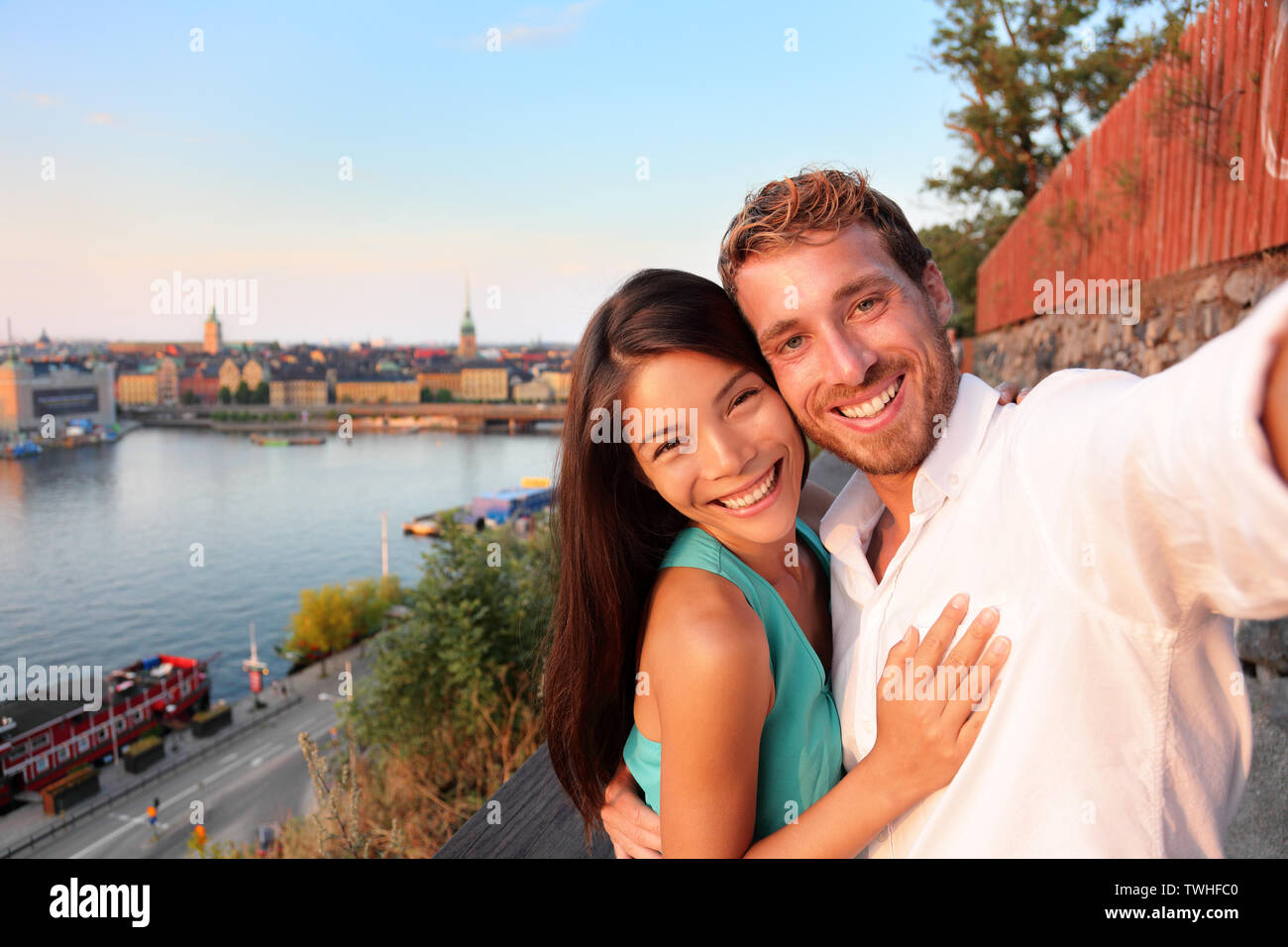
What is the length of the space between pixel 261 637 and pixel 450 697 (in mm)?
27334

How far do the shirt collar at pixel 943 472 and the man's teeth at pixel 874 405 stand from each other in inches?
3.9

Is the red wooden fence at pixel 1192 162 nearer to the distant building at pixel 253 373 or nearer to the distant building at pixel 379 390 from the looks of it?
the distant building at pixel 253 373

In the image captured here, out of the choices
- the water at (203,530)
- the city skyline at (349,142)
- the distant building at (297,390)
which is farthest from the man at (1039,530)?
the distant building at (297,390)

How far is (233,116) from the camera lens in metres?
46.5

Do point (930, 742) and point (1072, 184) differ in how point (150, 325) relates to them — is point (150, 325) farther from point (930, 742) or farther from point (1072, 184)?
point (930, 742)

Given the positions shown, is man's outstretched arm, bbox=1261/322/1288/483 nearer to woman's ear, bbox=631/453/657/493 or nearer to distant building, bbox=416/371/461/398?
woman's ear, bbox=631/453/657/493

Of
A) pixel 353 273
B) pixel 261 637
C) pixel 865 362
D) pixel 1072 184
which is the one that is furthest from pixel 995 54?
pixel 353 273

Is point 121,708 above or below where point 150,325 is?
below

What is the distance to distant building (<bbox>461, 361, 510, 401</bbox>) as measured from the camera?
4941 cm

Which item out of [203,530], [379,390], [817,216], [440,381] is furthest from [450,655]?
[379,390]

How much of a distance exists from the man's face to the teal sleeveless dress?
27 centimetres

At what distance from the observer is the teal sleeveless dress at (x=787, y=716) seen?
3.86 feet

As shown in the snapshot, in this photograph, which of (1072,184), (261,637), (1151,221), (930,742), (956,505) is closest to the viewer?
(930,742)

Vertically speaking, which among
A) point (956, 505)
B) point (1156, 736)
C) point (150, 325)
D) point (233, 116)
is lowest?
point (1156, 736)
